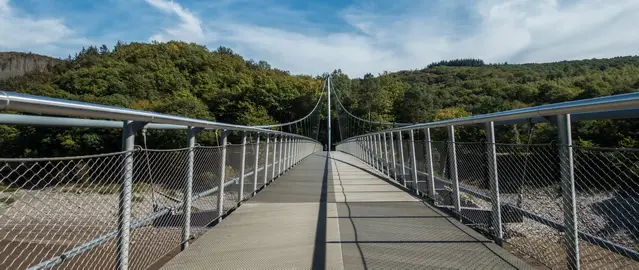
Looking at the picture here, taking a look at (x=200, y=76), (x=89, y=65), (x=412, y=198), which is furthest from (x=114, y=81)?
(x=412, y=198)

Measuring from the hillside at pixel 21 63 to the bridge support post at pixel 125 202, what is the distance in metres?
58.3

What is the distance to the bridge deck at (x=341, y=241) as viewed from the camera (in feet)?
5.87

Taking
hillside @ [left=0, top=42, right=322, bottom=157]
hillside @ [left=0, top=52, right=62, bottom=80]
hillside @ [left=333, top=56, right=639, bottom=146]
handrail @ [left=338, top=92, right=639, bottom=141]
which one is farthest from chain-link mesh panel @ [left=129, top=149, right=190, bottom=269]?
hillside @ [left=0, top=52, right=62, bottom=80]

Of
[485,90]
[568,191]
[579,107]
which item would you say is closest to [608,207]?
[568,191]

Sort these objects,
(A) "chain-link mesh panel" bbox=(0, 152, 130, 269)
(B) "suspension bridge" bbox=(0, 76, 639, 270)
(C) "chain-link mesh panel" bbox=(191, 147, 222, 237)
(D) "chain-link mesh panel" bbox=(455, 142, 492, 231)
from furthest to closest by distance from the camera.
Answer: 1. (D) "chain-link mesh panel" bbox=(455, 142, 492, 231)
2. (C) "chain-link mesh panel" bbox=(191, 147, 222, 237)
3. (B) "suspension bridge" bbox=(0, 76, 639, 270)
4. (A) "chain-link mesh panel" bbox=(0, 152, 130, 269)

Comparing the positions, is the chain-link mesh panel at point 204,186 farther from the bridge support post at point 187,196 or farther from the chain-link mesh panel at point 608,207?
A: the chain-link mesh panel at point 608,207

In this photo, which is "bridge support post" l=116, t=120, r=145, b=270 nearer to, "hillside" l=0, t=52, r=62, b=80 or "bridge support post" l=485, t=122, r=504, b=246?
"bridge support post" l=485, t=122, r=504, b=246

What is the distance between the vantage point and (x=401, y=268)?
1.73 meters

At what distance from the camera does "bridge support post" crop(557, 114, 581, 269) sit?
158 centimetres

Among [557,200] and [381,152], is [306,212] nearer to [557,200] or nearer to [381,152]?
[557,200]

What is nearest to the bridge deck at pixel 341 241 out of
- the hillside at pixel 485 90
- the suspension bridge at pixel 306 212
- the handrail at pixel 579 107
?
the suspension bridge at pixel 306 212

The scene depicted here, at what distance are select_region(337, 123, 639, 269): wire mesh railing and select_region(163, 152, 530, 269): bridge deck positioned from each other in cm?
19

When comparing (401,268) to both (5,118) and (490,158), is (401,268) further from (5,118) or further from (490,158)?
(5,118)

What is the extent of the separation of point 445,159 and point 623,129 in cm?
220
